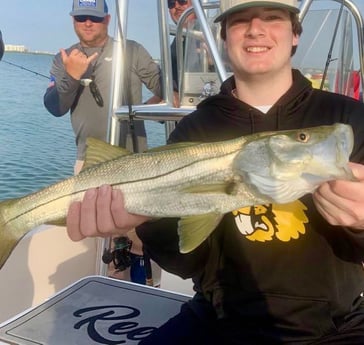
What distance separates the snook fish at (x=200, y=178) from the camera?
78.4 inches

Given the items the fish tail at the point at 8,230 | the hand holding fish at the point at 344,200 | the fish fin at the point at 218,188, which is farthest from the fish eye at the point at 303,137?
the fish tail at the point at 8,230

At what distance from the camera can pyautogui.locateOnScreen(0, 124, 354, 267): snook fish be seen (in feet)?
6.53

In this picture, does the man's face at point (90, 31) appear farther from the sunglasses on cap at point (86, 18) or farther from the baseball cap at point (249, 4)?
the baseball cap at point (249, 4)

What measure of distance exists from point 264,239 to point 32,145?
1644 cm

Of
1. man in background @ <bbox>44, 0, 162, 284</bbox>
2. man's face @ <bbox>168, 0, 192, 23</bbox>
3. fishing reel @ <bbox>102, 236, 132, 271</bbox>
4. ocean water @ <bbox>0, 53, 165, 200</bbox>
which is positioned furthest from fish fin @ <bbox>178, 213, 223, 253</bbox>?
ocean water @ <bbox>0, 53, 165, 200</bbox>

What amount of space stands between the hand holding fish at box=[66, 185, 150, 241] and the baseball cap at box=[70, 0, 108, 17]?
3.84 m

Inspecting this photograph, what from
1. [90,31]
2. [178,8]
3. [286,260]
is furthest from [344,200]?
[90,31]

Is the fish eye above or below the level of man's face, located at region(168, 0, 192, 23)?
below

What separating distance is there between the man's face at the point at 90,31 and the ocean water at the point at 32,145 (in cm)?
463

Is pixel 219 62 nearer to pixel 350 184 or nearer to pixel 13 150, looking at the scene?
pixel 350 184

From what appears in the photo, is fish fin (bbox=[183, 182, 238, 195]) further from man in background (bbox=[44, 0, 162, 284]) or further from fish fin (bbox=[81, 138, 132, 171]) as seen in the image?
man in background (bbox=[44, 0, 162, 284])

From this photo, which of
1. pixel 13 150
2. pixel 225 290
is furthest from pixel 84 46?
pixel 13 150

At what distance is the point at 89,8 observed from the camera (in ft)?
18.6

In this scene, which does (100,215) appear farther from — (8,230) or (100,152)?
(8,230)
